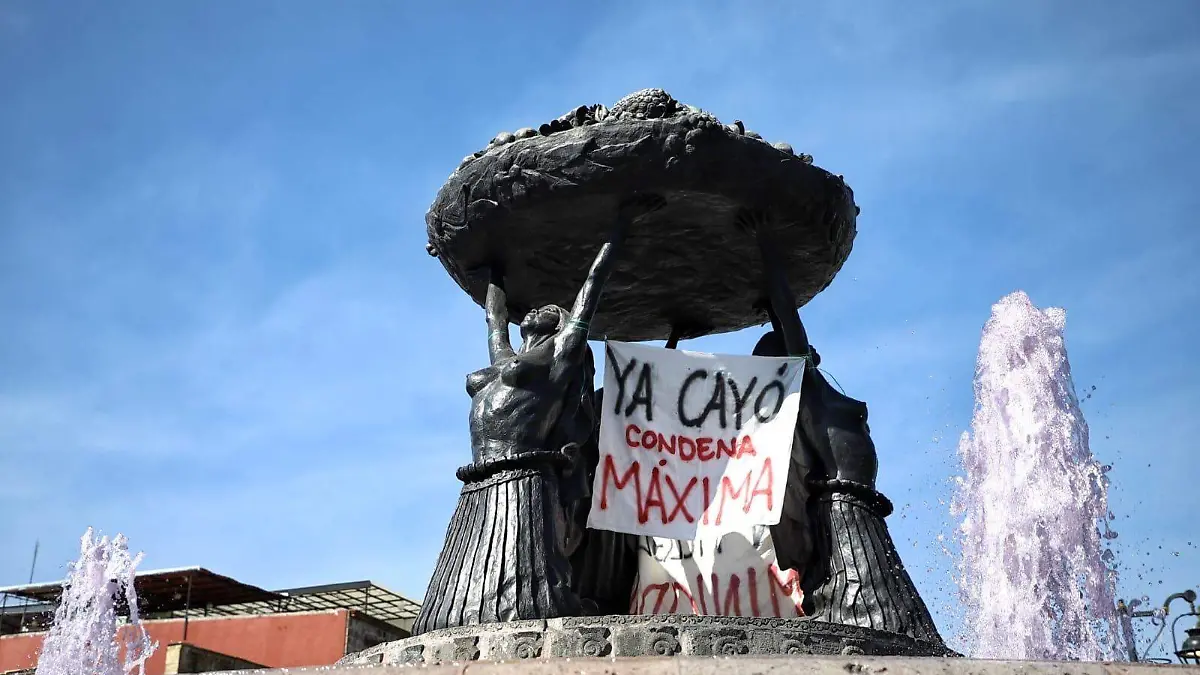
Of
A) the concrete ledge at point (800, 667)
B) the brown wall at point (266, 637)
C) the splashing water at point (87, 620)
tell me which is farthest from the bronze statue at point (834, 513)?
the brown wall at point (266, 637)

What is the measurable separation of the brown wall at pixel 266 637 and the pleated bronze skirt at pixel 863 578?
15.3 metres

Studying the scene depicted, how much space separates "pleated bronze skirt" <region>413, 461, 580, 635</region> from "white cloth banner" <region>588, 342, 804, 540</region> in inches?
23.2

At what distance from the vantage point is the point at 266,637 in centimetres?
2114

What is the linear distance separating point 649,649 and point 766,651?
50 cm

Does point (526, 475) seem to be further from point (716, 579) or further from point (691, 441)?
point (716, 579)

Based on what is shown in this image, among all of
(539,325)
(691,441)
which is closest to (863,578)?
(691,441)

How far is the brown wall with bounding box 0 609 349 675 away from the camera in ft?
67.4

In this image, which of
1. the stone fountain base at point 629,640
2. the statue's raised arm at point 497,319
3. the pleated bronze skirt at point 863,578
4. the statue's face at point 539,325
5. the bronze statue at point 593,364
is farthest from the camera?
the statue's raised arm at point 497,319

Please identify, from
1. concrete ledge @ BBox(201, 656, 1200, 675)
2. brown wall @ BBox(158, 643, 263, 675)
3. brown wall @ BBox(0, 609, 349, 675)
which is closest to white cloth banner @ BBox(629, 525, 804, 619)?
concrete ledge @ BBox(201, 656, 1200, 675)

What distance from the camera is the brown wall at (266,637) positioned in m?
20.5

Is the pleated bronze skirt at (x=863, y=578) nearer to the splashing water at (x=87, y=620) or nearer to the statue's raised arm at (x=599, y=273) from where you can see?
the statue's raised arm at (x=599, y=273)

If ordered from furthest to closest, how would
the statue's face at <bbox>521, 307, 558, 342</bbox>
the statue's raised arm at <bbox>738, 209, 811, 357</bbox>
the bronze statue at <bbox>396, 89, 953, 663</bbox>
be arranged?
the statue's raised arm at <bbox>738, 209, 811, 357</bbox> → the statue's face at <bbox>521, 307, 558, 342</bbox> → the bronze statue at <bbox>396, 89, 953, 663</bbox>

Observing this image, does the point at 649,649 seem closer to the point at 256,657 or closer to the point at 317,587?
the point at 256,657

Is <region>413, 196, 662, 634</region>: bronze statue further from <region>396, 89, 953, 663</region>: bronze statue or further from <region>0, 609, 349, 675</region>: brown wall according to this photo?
<region>0, 609, 349, 675</region>: brown wall
